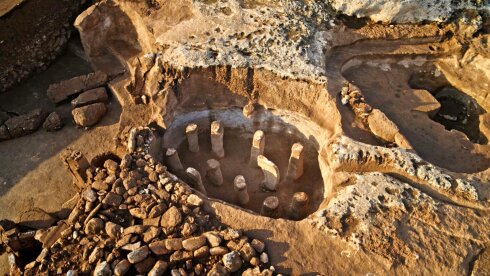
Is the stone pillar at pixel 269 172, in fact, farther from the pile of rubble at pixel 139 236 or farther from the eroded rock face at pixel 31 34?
the eroded rock face at pixel 31 34

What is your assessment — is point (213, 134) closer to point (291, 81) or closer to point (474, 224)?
point (291, 81)

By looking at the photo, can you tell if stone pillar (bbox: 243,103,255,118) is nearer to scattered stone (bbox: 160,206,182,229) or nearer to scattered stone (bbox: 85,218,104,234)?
scattered stone (bbox: 160,206,182,229)

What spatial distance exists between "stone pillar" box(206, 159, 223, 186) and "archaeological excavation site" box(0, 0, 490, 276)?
29mm

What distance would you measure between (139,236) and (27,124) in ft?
12.5

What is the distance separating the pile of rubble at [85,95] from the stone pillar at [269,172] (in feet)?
10.7

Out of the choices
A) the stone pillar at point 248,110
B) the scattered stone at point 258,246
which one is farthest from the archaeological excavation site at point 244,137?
the stone pillar at point 248,110

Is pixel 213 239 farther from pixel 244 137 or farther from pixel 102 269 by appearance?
pixel 244 137

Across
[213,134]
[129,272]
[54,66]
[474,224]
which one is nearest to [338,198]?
[474,224]

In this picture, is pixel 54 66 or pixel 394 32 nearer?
pixel 394 32

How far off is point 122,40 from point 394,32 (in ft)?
18.4

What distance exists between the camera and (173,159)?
6098mm

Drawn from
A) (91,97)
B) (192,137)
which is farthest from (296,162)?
(91,97)

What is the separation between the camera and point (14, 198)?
644cm

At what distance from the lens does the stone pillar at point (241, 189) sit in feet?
19.5
